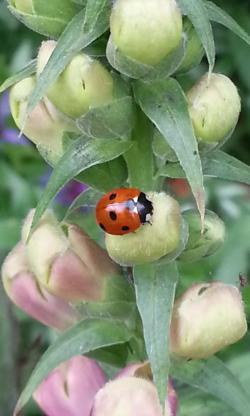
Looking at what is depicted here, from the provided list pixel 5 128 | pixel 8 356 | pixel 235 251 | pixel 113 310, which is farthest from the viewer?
pixel 5 128

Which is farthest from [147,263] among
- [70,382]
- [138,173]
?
[70,382]

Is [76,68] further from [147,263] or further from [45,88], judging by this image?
[147,263]

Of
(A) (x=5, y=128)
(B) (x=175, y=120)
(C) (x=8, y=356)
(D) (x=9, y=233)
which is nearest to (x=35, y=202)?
(A) (x=5, y=128)

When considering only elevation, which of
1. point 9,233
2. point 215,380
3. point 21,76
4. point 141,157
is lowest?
point 9,233

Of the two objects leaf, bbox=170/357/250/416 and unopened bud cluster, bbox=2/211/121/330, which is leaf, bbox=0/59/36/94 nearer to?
unopened bud cluster, bbox=2/211/121/330

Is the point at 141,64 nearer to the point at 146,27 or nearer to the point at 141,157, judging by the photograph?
the point at 146,27

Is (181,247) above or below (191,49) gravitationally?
below
